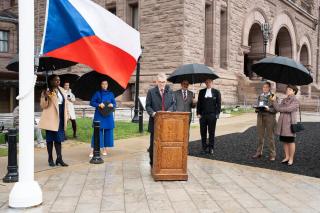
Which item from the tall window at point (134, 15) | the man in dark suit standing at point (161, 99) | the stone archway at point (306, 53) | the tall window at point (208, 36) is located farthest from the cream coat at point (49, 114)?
the stone archway at point (306, 53)

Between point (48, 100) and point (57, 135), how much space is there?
2.49ft

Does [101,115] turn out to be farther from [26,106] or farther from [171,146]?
[26,106]

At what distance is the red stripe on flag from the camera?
5.66m

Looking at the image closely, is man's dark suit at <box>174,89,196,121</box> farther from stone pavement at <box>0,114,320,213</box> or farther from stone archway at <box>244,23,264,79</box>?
stone archway at <box>244,23,264,79</box>

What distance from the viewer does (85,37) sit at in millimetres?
5770

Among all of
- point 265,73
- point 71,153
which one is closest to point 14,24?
point 71,153

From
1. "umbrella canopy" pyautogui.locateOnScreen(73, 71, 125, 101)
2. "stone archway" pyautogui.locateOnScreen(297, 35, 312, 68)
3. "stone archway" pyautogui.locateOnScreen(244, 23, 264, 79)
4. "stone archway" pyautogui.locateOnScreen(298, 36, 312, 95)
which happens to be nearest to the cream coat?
"umbrella canopy" pyautogui.locateOnScreen(73, 71, 125, 101)

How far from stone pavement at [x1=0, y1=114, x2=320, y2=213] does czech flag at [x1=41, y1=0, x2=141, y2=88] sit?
1.87 m

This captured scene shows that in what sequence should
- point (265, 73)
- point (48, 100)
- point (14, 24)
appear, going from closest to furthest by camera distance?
point (48, 100) → point (265, 73) → point (14, 24)

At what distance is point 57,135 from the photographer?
8.10 meters

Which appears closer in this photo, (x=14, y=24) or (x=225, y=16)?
(x=225, y=16)

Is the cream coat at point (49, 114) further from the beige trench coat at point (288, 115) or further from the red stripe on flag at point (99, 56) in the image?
the beige trench coat at point (288, 115)

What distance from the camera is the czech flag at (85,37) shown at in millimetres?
5656

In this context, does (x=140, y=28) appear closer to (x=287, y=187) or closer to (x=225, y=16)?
(x=225, y=16)
